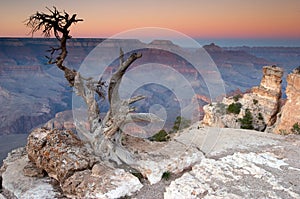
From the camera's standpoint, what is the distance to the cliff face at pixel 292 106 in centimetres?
3244

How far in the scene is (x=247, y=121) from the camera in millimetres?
41375

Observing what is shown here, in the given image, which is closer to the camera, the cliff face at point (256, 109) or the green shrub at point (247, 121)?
the green shrub at point (247, 121)

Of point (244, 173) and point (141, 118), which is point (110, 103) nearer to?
point (141, 118)

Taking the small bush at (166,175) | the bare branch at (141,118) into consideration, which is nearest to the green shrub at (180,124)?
the bare branch at (141,118)

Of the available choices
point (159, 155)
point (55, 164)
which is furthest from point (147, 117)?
point (55, 164)

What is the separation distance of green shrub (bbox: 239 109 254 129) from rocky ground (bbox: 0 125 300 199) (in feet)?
76.5

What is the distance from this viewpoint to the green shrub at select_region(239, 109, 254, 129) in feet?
134

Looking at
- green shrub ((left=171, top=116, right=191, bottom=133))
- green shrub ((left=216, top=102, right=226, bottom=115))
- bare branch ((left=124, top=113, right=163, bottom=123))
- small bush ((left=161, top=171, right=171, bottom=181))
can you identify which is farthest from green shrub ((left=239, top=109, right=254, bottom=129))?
small bush ((left=161, top=171, right=171, bottom=181))

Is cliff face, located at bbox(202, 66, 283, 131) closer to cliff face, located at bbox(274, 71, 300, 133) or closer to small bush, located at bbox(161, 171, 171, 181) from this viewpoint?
cliff face, located at bbox(274, 71, 300, 133)

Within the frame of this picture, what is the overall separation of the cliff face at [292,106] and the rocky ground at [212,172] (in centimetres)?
1604

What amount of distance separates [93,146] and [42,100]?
159327mm

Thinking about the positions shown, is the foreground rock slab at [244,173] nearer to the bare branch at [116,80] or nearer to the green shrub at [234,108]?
the bare branch at [116,80]

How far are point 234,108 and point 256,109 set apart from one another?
3.83 metres

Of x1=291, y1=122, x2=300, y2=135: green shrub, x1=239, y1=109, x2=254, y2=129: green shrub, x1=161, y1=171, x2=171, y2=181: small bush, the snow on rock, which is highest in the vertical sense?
the snow on rock
